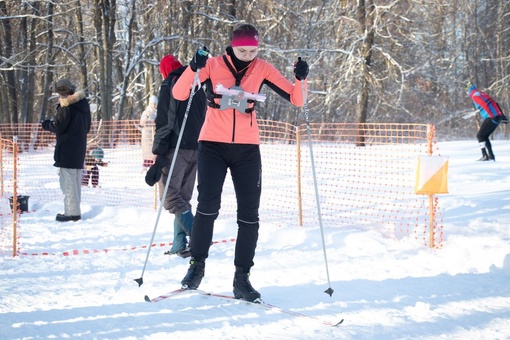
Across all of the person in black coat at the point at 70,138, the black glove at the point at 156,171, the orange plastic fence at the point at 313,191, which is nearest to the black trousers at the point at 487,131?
the orange plastic fence at the point at 313,191

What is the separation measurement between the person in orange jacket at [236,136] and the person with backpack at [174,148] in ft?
3.80

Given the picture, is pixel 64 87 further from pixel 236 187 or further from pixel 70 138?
pixel 236 187

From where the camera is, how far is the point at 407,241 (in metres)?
6.24

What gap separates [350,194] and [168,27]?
53.8 ft

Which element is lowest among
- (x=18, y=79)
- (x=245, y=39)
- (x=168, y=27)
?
(x=245, y=39)

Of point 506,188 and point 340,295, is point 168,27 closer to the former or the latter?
point 506,188

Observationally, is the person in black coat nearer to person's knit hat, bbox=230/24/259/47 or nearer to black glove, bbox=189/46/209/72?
black glove, bbox=189/46/209/72

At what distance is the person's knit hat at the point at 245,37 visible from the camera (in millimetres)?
4121

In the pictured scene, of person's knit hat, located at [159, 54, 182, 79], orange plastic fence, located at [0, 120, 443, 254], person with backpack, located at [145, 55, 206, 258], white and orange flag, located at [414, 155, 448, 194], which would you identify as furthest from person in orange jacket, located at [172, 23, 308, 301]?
white and orange flag, located at [414, 155, 448, 194]

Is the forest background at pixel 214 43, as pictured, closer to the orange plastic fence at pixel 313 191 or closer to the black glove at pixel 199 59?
the orange plastic fence at pixel 313 191

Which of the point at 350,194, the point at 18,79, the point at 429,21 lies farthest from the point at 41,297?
the point at 429,21

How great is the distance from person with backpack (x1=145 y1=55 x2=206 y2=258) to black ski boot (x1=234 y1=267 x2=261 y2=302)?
4.66 ft

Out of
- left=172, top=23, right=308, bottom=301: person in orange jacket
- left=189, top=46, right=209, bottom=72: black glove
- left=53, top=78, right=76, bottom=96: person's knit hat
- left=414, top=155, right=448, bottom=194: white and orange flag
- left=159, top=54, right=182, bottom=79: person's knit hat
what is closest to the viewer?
left=189, top=46, right=209, bottom=72: black glove

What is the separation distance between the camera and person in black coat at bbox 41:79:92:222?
7762 mm
